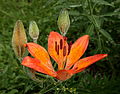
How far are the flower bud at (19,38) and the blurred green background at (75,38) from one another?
19cm

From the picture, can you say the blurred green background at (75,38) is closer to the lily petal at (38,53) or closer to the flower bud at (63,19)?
the lily petal at (38,53)

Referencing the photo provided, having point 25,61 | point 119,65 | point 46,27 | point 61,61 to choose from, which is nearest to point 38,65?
point 25,61

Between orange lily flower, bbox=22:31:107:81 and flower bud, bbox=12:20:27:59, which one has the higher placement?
flower bud, bbox=12:20:27:59

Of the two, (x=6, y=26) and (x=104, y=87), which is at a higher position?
(x=6, y=26)

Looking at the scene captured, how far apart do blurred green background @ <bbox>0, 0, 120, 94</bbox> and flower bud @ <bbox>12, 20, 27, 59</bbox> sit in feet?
0.63

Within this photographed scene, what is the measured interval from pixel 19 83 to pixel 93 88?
533mm

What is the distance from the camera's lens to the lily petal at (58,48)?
3.49ft

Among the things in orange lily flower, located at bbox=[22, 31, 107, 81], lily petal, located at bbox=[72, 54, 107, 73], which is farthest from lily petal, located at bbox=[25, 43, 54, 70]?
lily petal, located at bbox=[72, 54, 107, 73]

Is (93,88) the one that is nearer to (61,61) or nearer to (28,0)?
(61,61)

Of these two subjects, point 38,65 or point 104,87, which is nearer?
point 38,65

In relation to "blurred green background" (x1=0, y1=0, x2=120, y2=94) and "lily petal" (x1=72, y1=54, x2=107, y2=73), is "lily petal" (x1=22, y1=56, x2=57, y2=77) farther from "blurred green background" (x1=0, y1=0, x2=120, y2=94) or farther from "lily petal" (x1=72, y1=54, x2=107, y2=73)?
"blurred green background" (x1=0, y1=0, x2=120, y2=94)

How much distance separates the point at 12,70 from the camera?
1786mm

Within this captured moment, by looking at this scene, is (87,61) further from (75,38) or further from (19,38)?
(75,38)

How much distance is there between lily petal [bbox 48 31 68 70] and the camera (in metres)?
1.06
